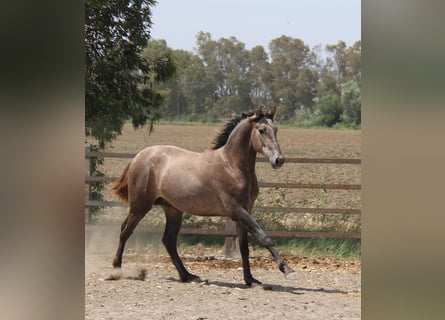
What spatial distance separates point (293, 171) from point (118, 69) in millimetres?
1353

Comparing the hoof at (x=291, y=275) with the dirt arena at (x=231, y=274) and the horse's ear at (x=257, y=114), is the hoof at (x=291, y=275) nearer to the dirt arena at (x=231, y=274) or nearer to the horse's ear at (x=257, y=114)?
the dirt arena at (x=231, y=274)

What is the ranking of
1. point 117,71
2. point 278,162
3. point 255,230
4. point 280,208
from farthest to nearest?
point 280,208, point 117,71, point 255,230, point 278,162

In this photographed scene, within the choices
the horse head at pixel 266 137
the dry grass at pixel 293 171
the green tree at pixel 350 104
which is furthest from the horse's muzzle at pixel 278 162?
the green tree at pixel 350 104

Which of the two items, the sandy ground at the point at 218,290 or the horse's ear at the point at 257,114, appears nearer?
the sandy ground at the point at 218,290

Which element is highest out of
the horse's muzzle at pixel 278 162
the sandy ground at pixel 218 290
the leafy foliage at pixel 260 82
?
the leafy foliage at pixel 260 82

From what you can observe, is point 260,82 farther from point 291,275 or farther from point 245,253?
point 291,275

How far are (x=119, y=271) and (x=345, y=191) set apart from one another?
5.35ft

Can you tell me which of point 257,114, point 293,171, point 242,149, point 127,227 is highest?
point 257,114

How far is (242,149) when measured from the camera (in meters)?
4.36

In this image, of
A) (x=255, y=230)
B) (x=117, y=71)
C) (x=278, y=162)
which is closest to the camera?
(x=278, y=162)

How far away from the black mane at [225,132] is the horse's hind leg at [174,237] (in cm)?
53

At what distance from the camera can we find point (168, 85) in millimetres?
4594

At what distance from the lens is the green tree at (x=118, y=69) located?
15.0ft

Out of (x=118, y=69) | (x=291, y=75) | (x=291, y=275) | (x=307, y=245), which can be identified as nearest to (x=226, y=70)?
(x=291, y=75)
